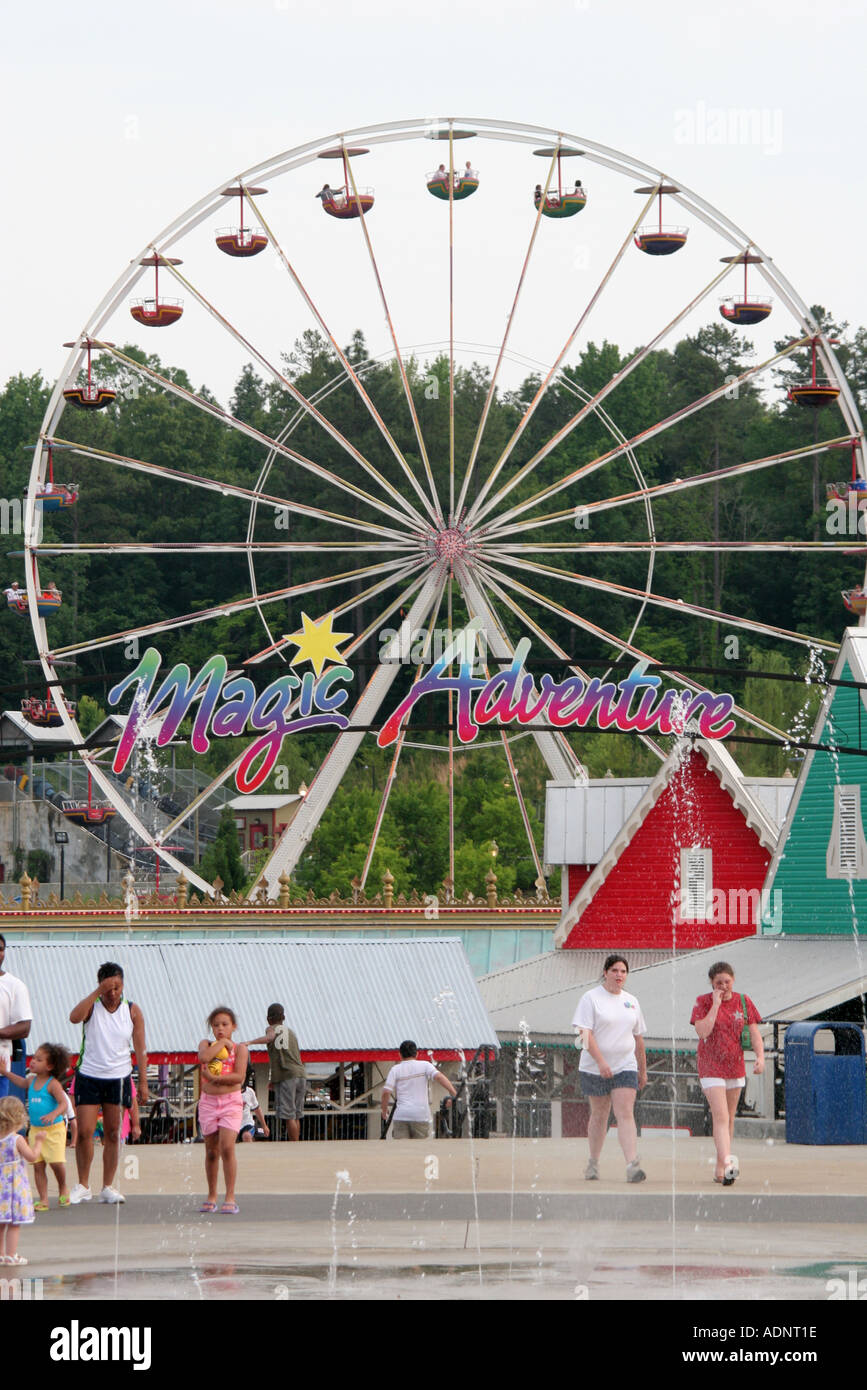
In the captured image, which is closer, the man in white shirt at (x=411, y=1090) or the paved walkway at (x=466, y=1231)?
the paved walkway at (x=466, y=1231)

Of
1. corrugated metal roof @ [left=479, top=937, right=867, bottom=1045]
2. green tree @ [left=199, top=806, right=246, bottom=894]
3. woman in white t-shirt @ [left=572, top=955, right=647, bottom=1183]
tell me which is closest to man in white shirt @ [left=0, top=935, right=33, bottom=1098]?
woman in white t-shirt @ [left=572, top=955, right=647, bottom=1183]

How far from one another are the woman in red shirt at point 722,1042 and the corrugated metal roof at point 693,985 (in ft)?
21.2

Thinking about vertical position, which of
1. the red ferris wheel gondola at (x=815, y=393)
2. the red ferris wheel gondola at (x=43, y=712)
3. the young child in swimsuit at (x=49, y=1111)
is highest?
the red ferris wheel gondola at (x=815, y=393)

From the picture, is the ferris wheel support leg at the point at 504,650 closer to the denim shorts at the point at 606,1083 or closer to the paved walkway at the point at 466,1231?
the paved walkway at the point at 466,1231

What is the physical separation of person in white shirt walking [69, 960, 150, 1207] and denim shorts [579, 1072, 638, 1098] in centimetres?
287

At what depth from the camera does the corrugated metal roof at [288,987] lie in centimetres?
2422

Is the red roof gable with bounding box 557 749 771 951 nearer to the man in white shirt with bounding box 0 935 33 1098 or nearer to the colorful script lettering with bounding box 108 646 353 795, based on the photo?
the colorful script lettering with bounding box 108 646 353 795

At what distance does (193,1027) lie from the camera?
80.5ft

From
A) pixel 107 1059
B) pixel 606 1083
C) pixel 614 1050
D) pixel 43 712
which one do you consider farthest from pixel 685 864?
pixel 107 1059

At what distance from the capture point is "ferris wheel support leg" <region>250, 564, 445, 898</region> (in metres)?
38.5

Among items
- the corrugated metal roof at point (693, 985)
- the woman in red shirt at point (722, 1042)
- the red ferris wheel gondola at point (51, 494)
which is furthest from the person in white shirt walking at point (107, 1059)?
the red ferris wheel gondola at point (51, 494)

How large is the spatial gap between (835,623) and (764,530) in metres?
9.05

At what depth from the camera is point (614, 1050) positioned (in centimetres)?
1527

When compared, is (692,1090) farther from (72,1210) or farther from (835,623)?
(835,623)
